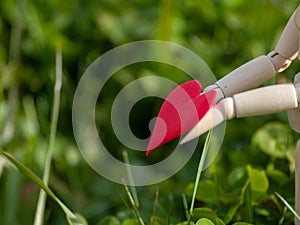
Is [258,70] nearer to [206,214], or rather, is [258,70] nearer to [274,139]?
[206,214]

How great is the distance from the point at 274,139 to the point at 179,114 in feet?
1.21

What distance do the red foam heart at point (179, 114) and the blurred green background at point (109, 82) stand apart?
0.23 meters

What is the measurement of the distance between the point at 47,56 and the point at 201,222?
0.76m

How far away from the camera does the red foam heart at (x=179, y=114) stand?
0.71 m

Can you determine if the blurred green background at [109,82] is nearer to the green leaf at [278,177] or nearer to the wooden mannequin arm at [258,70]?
the green leaf at [278,177]

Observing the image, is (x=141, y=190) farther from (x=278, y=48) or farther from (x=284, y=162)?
(x=278, y=48)

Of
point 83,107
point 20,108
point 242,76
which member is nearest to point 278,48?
point 242,76

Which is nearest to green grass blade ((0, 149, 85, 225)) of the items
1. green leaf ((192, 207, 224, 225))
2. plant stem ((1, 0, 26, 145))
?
green leaf ((192, 207, 224, 225))

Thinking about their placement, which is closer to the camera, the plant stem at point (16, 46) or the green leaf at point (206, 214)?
the green leaf at point (206, 214)

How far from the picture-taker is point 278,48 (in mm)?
773

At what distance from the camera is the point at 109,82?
1369 millimetres

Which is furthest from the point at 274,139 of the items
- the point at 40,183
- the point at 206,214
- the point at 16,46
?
the point at 16,46

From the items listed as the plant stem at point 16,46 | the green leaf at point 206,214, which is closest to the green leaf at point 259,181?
the green leaf at point 206,214

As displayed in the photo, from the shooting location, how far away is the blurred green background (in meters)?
1.06
